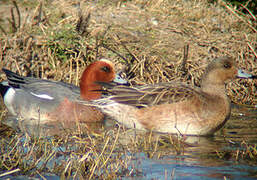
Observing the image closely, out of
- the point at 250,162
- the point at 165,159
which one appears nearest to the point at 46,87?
the point at 165,159

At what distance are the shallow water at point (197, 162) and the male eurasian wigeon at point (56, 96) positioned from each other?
5.34 feet

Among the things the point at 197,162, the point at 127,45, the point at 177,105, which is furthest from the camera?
the point at 127,45

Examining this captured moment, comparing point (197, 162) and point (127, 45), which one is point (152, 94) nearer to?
point (197, 162)

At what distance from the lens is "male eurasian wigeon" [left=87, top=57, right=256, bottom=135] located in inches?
181

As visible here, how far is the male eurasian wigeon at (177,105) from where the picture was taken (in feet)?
15.1

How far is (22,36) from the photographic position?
6832 mm

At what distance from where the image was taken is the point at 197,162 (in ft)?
11.2

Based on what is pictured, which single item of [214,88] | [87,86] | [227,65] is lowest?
[87,86]

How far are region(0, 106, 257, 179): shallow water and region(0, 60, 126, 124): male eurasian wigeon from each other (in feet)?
5.34

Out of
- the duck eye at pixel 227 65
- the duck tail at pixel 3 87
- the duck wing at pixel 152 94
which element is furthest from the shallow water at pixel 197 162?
the duck tail at pixel 3 87

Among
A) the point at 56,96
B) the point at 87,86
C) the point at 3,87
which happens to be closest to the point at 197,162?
the point at 87,86

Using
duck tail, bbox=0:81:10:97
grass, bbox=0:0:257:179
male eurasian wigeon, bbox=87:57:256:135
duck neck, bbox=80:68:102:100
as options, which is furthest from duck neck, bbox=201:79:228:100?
duck tail, bbox=0:81:10:97

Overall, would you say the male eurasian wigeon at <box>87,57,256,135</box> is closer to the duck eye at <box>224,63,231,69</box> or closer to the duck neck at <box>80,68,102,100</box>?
the duck eye at <box>224,63,231,69</box>

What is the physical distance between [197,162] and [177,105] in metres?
1.29
